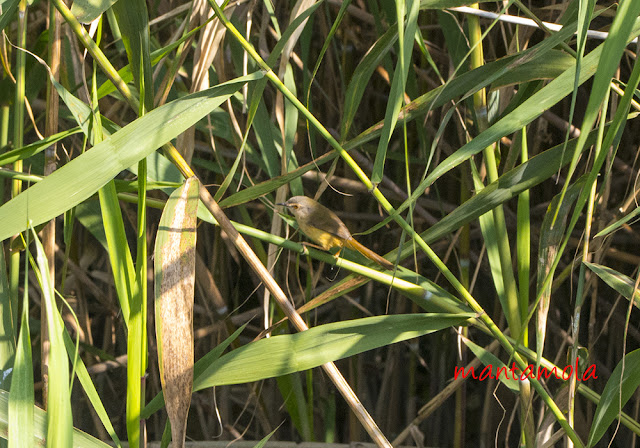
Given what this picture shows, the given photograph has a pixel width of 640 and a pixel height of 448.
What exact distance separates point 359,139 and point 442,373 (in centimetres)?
102

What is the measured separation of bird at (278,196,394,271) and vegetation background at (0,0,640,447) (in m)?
0.08

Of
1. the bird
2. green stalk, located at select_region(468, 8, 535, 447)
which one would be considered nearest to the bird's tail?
the bird

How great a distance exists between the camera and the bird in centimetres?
121

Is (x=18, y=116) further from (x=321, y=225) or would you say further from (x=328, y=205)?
(x=328, y=205)

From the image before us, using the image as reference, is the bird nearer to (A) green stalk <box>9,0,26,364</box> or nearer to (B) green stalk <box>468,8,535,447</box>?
(B) green stalk <box>468,8,535,447</box>

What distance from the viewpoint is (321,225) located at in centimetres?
124

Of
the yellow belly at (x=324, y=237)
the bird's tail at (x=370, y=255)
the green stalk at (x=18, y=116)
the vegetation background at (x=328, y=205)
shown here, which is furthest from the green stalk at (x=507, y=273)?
the green stalk at (x=18, y=116)

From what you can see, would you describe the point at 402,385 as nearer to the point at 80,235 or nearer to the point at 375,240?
the point at 375,240

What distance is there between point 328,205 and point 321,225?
0.54m

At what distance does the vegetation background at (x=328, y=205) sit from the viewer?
0.74 meters

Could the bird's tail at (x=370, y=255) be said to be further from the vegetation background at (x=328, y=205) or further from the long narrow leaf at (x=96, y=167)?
the long narrow leaf at (x=96, y=167)

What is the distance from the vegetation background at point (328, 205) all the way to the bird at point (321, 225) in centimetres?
8

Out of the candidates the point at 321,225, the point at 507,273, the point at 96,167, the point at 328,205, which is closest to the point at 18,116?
the point at 96,167

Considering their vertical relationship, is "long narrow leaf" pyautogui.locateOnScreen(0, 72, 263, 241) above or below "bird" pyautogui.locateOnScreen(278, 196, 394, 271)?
above
